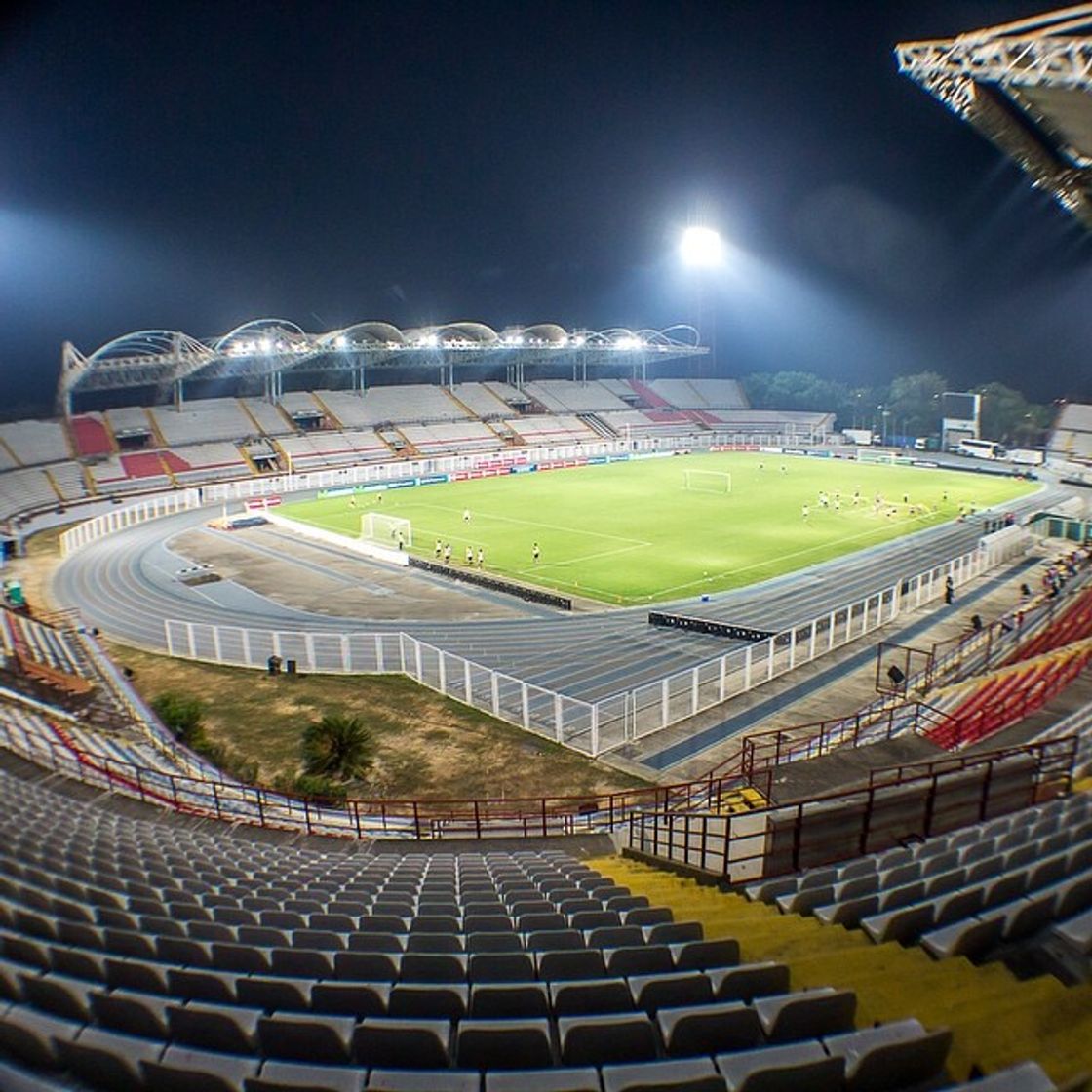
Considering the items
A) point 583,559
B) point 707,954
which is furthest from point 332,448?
point 707,954

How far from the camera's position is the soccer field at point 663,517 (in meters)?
39.6

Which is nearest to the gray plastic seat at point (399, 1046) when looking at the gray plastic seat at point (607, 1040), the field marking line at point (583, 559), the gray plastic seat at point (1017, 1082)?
the gray plastic seat at point (607, 1040)

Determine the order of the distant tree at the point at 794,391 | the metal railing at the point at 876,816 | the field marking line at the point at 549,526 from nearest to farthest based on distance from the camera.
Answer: the metal railing at the point at 876,816
the field marking line at the point at 549,526
the distant tree at the point at 794,391

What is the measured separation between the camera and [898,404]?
10188cm

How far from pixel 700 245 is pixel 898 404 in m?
32.7

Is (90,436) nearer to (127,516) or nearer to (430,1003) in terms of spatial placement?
(127,516)

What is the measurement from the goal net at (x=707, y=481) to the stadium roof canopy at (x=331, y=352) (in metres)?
31.6

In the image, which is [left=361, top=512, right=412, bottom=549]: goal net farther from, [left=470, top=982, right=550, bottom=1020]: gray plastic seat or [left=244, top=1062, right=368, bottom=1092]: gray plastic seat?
[left=244, top=1062, right=368, bottom=1092]: gray plastic seat

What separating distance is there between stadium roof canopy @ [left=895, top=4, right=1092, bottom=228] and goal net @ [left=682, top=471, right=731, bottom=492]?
30.8 meters

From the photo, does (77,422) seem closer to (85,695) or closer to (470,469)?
(470,469)

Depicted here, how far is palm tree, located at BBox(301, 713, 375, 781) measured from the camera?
1922 cm

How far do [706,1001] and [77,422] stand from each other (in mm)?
77868

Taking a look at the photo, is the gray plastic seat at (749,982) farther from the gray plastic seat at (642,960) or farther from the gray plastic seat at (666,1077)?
the gray plastic seat at (666,1077)

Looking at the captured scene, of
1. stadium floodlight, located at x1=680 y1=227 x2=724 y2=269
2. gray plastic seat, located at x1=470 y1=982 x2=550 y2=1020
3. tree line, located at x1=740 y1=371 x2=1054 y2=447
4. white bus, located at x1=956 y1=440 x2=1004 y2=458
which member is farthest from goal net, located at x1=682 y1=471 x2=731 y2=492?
gray plastic seat, located at x1=470 y1=982 x2=550 y2=1020
